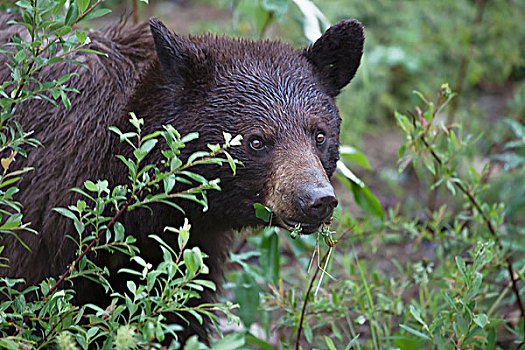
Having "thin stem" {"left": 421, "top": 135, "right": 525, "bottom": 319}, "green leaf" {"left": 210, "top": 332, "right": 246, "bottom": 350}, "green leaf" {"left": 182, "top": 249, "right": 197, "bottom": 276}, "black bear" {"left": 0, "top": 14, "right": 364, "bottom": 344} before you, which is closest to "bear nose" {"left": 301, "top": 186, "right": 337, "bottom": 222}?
"black bear" {"left": 0, "top": 14, "right": 364, "bottom": 344}

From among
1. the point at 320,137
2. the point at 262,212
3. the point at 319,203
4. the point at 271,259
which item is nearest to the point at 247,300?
the point at 271,259

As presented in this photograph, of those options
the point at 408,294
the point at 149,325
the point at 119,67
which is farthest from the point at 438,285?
the point at 149,325

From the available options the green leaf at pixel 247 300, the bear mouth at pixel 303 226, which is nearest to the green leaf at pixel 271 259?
the green leaf at pixel 247 300

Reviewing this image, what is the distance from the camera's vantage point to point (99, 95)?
3342 millimetres

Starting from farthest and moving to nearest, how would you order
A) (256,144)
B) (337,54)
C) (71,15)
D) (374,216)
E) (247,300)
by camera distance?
(374,216) < (247,300) < (337,54) < (256,144) < (71,15)

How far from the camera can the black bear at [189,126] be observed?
10.3ft

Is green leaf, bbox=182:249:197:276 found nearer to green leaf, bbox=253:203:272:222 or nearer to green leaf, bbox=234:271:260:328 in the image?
green leaf, bbox=253:203:272:222

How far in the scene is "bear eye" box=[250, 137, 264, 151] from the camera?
10.3 ft

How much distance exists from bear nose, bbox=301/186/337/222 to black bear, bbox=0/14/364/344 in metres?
0.11

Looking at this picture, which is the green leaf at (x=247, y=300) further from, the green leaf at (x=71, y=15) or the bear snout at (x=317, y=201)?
the green leaf at (x=71, y=15)

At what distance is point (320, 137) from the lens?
10.8 ft

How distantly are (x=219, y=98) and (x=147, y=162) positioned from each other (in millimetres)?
455

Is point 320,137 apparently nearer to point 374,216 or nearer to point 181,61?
point 181,61

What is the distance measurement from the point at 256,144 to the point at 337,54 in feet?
2.54
